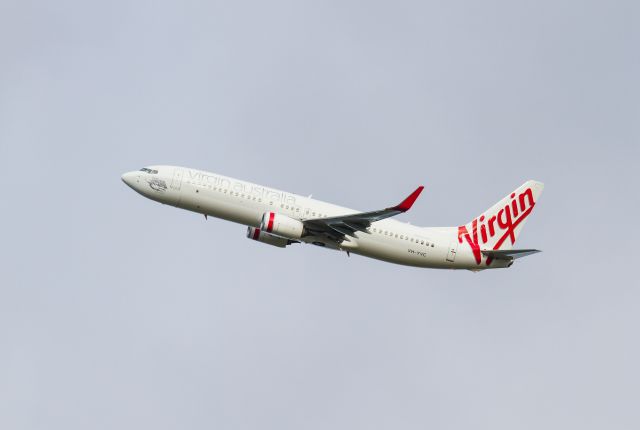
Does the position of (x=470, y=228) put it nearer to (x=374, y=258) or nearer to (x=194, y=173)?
(x=374, y=258)

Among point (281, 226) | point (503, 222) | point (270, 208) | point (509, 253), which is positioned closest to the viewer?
point (281, 226)

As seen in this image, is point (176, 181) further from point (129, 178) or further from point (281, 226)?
point (281, 226)

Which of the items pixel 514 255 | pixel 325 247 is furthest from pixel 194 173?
pixel 514 255

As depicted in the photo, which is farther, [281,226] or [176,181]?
[176,181]

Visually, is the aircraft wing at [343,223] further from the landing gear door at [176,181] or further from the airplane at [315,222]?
the landing gear door at [176,181]

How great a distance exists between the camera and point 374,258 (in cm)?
8469

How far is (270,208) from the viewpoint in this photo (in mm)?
81500

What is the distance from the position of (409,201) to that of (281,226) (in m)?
10.1

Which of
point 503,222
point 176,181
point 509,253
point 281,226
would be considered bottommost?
point 281,226

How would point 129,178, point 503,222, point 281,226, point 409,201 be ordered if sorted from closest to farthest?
point 409,201, point 281,226, point 129,178, point 503,222

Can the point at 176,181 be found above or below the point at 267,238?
above

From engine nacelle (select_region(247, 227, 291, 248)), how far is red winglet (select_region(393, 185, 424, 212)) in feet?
38.8

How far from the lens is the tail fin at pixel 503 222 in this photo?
88812 millimetres

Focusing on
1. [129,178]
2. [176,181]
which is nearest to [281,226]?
[176,181]
